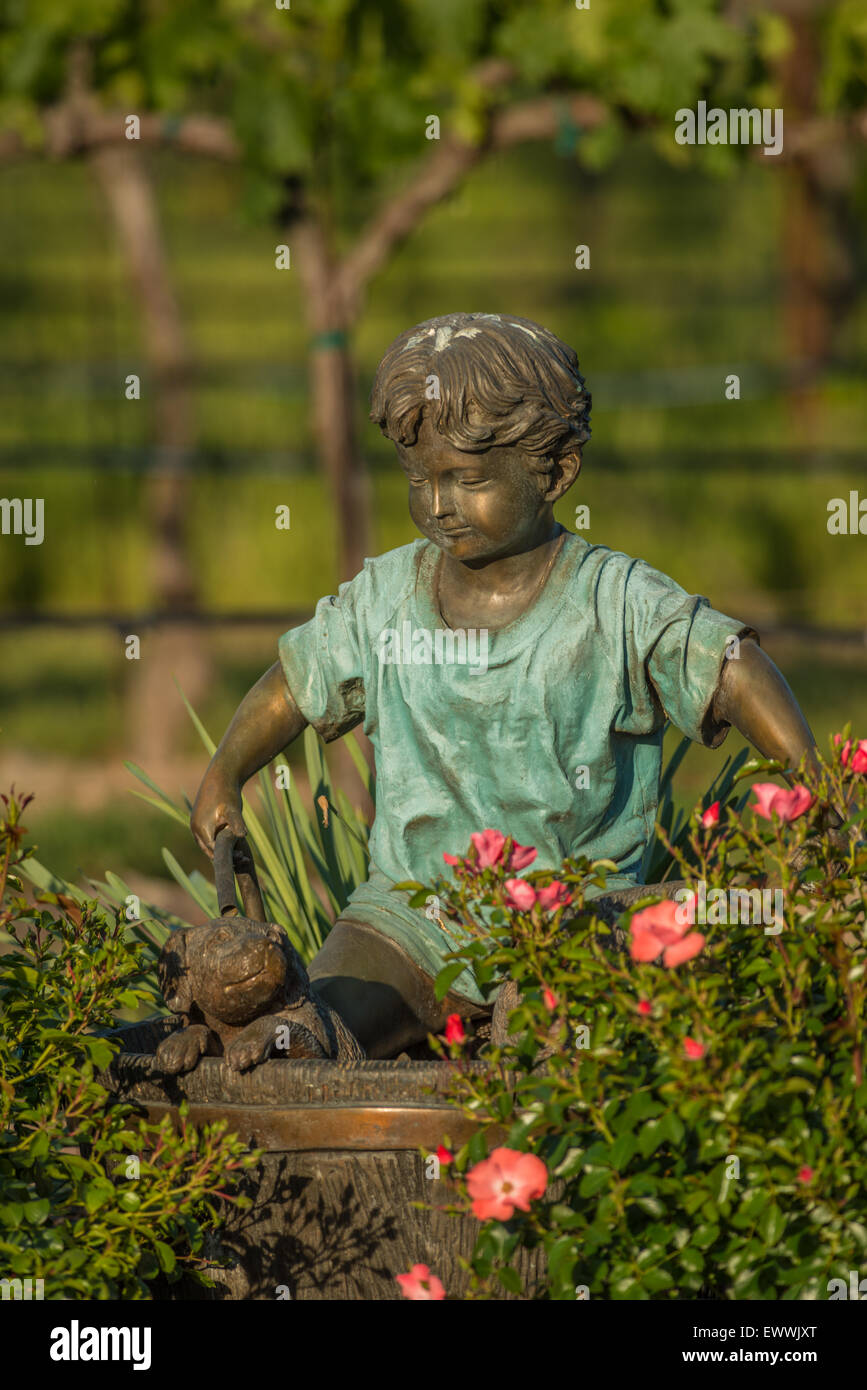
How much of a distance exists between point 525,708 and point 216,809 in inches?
18.9

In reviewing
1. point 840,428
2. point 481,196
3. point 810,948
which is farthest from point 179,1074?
point 481,196

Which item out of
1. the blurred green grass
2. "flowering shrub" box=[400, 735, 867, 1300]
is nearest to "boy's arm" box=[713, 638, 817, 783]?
"flowering shrub" box=[400, 735, 867, 1300]

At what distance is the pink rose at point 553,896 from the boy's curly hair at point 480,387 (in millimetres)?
638

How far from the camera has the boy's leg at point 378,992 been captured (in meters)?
2.53

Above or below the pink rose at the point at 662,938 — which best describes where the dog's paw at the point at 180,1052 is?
below

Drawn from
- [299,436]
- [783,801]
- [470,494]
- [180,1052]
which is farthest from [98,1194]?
[299,436]

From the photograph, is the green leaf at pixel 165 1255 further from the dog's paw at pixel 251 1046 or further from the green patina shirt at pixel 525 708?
the green patina shirt at pixel 525 708

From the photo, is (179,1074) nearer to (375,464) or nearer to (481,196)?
(375,464)

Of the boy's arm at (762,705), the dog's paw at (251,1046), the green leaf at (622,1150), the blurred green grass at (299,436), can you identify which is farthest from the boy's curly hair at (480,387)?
the blurred green grass at (299,436)

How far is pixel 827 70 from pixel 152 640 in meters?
3.01

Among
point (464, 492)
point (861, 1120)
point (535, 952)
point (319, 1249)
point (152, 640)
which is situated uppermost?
point (152, 640)

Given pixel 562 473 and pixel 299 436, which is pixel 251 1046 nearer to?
pixel 562 473

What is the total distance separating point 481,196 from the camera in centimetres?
966

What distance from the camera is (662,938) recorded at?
199 cm
